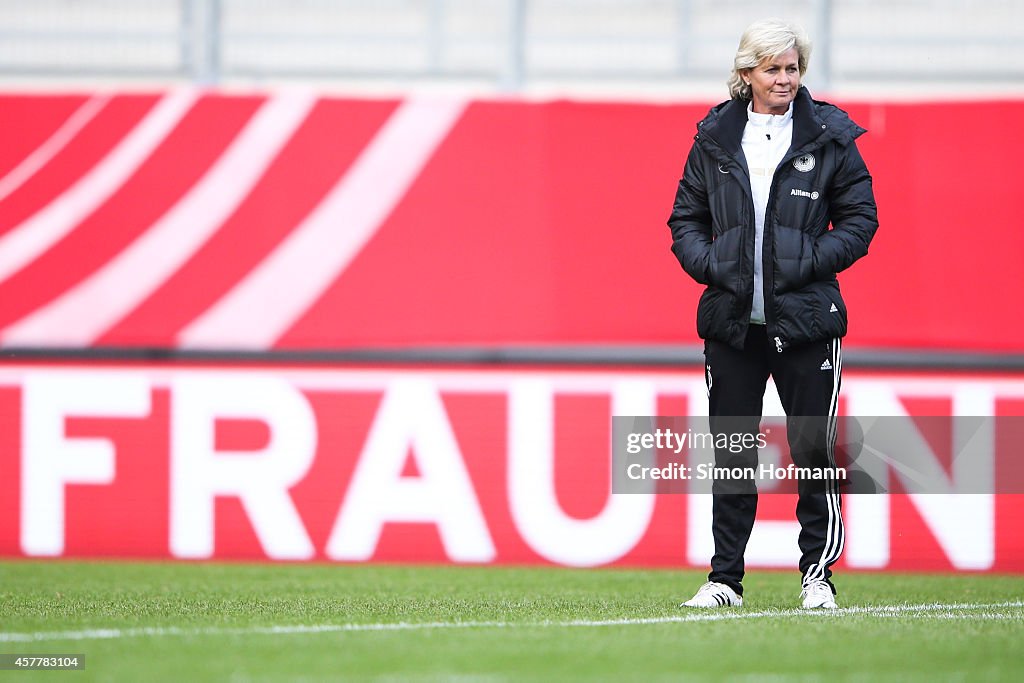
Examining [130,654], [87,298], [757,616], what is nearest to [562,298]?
[87,298]

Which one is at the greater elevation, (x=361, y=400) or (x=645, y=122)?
(x=645, y=122)

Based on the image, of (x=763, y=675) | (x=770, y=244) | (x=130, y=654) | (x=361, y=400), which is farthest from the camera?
(x=361, y=400)

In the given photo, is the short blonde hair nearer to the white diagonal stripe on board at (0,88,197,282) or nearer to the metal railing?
the metal railing

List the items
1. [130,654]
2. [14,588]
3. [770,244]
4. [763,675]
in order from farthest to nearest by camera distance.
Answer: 1. [14,588]
2. [770,244]
3. [130,654]
4. [763,675]

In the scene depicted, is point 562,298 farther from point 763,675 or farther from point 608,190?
point 763,675

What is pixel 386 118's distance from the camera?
21.3 feet

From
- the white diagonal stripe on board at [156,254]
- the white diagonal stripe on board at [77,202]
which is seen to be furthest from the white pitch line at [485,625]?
the white diagonal stripe on board at [77,202]

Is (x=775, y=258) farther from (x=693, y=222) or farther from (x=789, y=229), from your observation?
(x=693, y=222)

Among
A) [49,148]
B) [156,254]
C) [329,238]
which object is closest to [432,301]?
[329,238]

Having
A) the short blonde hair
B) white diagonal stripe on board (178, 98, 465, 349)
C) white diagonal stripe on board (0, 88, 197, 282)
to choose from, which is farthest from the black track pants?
white diagonal stripe on board (0, 88, 197, 282)

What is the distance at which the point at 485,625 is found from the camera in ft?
13.8

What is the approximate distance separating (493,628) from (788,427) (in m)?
1.02

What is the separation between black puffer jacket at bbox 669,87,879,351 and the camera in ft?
14.1

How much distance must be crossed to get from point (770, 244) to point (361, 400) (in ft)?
7.74
